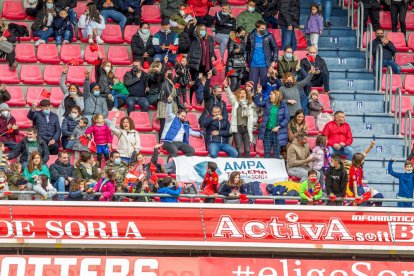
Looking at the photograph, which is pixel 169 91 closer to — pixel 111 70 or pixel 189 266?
pixel 111 70

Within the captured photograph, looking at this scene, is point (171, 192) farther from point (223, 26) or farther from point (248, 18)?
point (248, 18)

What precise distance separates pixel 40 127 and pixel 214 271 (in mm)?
5562

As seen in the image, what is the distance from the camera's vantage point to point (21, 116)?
33.0 meters

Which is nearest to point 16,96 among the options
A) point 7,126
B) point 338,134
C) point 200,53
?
point 7,126

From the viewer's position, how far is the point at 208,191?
1164 inches

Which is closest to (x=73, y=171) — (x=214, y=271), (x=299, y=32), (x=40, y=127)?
(x=40, y=127)

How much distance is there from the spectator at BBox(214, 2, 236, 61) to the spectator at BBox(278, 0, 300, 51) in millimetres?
1000

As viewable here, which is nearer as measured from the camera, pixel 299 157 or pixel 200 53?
pixel 299 157

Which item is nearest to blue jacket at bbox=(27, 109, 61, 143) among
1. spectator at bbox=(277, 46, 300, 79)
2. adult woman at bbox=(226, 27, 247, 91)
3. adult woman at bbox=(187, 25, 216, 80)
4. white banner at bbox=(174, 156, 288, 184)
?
white banner at bbox=(174, 156, 288, 184)

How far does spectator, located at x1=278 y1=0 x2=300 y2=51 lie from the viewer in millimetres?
34906

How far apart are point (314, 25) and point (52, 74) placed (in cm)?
544

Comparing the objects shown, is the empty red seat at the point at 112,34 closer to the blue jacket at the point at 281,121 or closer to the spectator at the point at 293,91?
the spectator at the point at 293,91

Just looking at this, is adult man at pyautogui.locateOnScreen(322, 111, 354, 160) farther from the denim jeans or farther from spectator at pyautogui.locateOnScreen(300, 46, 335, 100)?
spectator at pyautogui.locateOnScreen(300, 46, 335, 100)

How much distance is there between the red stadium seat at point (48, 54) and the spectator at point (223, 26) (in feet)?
10.7
